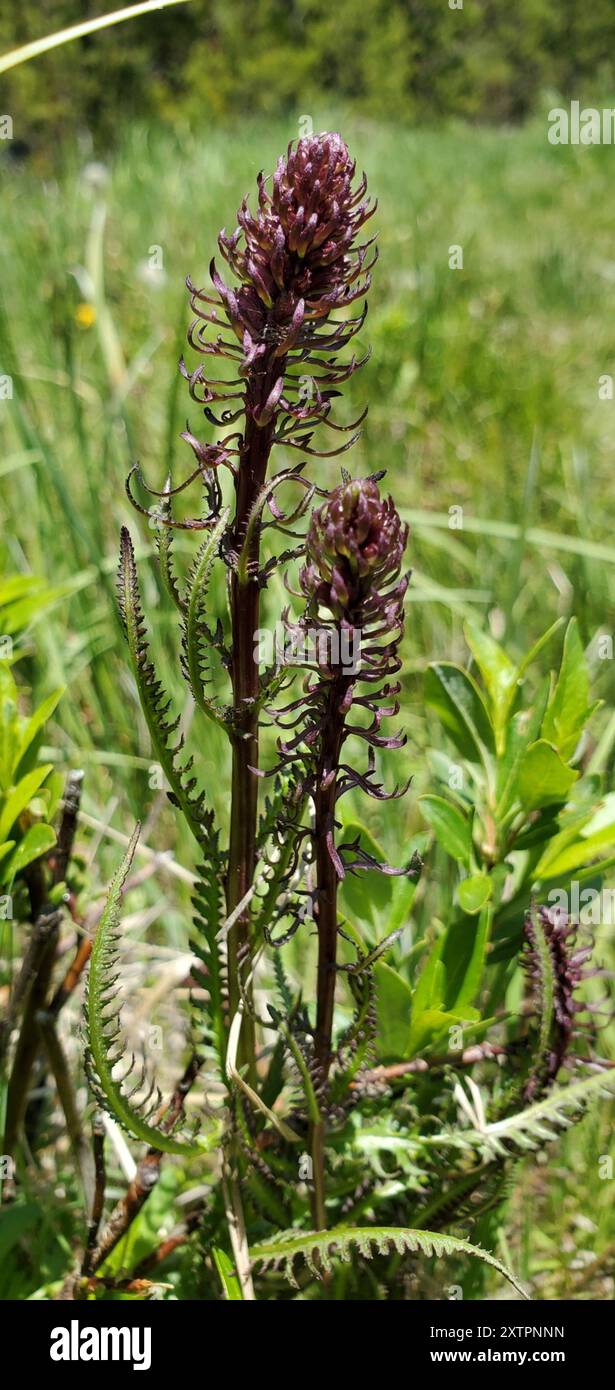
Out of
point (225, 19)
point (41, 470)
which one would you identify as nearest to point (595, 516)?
point (41, 470)

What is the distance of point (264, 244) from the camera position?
552 millimetres

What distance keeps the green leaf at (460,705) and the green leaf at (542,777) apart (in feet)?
0.26

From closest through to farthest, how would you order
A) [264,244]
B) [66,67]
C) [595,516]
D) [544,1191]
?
[264,244] < [544,1191] < [595,516] < [66,67]

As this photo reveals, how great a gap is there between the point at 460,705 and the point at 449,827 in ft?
0.35

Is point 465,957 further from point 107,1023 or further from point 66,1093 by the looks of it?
point 66,1093

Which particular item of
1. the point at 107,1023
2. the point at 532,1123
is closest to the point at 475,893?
the point at 532,1123

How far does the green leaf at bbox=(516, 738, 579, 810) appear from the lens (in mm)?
754

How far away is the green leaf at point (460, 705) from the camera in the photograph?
2.80ft

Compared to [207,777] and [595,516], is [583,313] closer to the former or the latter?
[595,516]

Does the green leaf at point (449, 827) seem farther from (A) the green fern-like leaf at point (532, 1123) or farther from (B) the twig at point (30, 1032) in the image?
(B) the twig at point (30, 1032)

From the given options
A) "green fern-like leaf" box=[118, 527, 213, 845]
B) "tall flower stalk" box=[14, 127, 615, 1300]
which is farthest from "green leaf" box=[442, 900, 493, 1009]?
"green fern-like leaf" box=[118, 527, 213, 845]

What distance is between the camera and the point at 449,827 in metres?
0.83

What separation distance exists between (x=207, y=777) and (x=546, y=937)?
632mm

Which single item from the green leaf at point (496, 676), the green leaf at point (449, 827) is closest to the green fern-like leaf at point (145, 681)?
the green leaf at point (449, 827)
